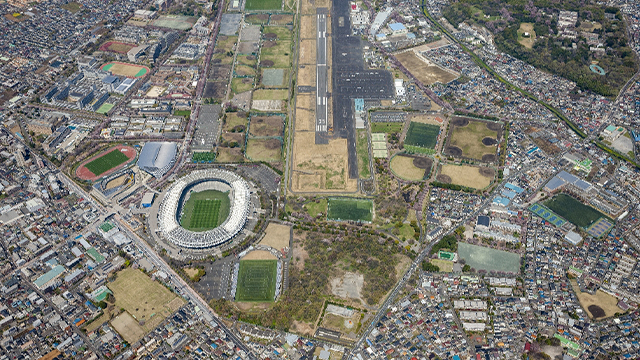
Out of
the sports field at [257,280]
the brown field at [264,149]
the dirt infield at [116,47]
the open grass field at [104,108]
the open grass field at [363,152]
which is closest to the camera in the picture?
the sports field at [257,280]

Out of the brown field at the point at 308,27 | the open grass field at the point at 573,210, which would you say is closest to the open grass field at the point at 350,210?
the open grass field at the point at 573,210

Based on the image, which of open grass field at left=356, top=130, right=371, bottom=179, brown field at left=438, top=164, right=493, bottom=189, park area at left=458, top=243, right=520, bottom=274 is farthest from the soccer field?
park area at left=458, top=243, right=520, bottom=274

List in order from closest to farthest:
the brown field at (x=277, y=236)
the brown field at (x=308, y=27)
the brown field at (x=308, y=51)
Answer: the brown field at (x=277, y=236)
the brown field at (x=308, y=51)
the brown field at (x=308, y=27)

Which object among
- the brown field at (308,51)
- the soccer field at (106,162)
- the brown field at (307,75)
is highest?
the brown field at (308,51)

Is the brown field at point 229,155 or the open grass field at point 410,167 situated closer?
the open grass field at point 410,167

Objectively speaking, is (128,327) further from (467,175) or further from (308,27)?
(308,27)

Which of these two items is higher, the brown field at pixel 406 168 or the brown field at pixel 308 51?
the brown field at pixel 308 51

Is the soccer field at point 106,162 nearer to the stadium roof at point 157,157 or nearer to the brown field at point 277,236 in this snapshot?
the stadium roof at point 157,157

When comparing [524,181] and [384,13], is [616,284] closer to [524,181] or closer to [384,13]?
[524,181]

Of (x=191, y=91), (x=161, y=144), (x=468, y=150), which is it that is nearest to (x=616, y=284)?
(x=468, y=150)
